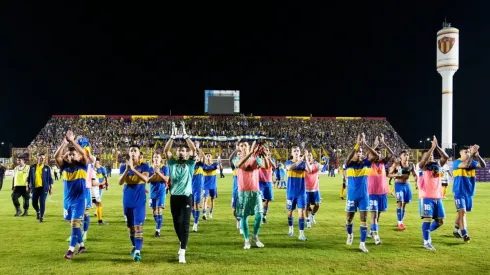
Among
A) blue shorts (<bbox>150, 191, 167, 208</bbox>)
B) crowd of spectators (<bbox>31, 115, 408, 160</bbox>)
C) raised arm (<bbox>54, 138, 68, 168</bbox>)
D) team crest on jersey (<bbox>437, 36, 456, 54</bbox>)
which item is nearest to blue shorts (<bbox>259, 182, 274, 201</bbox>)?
blue shorts (<bbox>150, 191, 167, 208</bbox>)

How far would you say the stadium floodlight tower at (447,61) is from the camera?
49438mm

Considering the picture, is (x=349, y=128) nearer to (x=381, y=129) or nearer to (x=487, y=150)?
(x=381, y=129)

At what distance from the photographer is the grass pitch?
767 centimetres

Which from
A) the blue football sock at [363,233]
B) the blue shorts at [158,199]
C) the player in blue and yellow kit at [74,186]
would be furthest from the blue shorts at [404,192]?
the player in blue and yellow kit at [74,186]

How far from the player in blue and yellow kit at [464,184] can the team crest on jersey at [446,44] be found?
4452 centimetres

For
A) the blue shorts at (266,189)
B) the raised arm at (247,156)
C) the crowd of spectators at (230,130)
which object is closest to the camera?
the raised arm at (247,156)

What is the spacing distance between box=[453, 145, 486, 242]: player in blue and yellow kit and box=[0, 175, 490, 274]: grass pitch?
16.4 inches

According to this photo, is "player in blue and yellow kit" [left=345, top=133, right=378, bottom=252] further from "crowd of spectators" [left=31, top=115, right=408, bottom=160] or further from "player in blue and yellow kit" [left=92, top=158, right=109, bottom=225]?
"crowd of spectators" [left=31, top=115, right=408, bottom=160]

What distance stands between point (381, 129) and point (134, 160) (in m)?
63.2

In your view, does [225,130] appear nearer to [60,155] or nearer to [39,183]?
[39,183]

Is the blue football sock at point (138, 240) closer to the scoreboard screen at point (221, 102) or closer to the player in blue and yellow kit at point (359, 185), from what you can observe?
the player in blue and yellow kit at point (359, 185)

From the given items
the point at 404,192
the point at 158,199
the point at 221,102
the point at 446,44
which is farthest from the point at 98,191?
the point at 221,102

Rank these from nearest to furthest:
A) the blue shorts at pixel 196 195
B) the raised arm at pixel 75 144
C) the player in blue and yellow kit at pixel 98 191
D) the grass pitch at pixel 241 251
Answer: the raised arm at pixel 75 144 → the grass pitch at pixel 241 251 → the blue shorts at pixel 196 195 → the player in blue and yellow kit at pixel 98 191

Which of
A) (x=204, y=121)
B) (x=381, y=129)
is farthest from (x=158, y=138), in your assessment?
(x=381, y=129)
